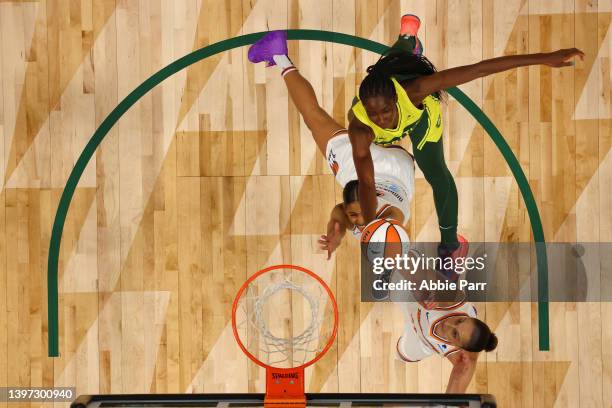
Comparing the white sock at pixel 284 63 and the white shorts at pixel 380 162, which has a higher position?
the white sock at pixel 284 63

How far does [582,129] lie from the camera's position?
14.7ft

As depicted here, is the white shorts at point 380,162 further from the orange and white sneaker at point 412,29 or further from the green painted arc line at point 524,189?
the orange and white sneaker at point 412,29

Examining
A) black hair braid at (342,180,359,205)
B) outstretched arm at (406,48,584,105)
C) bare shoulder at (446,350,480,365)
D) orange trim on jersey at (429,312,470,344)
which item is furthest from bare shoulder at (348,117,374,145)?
bare shoulder at (446,350,480,365)

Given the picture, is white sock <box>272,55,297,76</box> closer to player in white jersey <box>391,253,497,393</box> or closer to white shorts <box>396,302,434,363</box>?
player in white jersey <box>391,253,497,393</box>

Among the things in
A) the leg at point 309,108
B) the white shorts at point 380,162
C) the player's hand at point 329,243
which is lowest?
the player's hand at point 329,243

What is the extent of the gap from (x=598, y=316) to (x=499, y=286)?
0.60 m

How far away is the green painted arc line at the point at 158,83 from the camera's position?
4.48 meters

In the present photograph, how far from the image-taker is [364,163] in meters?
4.41

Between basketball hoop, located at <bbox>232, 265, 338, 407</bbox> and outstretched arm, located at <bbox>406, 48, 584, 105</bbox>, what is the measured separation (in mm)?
1315

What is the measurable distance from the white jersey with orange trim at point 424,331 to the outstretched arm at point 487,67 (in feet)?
4.08

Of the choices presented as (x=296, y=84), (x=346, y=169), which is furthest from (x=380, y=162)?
(x=296, y=84)

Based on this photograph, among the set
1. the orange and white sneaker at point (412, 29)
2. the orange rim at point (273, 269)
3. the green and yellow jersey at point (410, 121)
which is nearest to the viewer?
the orange rim at point (273, 269)

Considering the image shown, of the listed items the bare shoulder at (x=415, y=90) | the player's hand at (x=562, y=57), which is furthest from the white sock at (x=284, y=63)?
the player's hand at (x=562, y=57)

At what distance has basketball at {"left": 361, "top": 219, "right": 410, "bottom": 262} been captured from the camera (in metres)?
4.46
